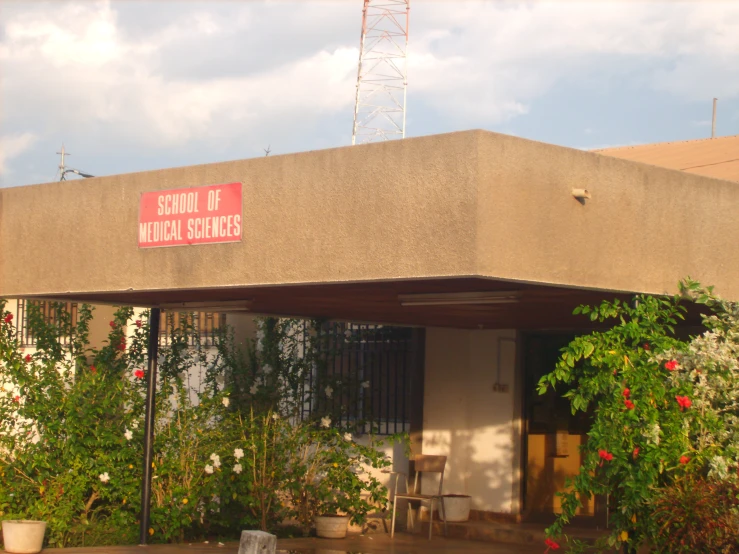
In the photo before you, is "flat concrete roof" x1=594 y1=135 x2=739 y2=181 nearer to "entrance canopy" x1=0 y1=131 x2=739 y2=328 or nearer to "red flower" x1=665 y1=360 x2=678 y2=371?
"entrance canopy" x1=0 y1=131 x2=739 y2=328

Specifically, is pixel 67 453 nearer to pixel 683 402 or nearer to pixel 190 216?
pixel 190 216

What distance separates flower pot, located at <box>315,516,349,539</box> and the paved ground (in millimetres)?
89

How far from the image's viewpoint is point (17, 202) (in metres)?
9.83

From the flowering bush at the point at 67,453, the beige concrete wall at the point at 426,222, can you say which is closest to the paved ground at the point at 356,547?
the flowering bush at the point at 67,453

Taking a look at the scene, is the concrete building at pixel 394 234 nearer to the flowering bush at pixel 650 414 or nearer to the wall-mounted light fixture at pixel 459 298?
the wall-mounted light fixture at pixel 459 298

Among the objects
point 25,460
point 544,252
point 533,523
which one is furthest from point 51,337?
point 544,252

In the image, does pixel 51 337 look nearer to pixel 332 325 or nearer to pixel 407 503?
pixel 332 325

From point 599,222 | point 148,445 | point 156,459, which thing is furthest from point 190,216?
point 156,459

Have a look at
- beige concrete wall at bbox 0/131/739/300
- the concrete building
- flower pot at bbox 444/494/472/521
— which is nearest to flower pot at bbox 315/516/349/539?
flower pot at bbox 444/494/472/521

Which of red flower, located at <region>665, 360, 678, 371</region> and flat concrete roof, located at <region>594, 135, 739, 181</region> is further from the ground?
flat concrete roof, located at <region>594, 135, 739, 181</region>

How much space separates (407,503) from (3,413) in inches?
193

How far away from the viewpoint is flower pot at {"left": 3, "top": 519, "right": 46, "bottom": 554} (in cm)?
1022

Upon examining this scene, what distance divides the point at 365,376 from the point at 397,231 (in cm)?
669

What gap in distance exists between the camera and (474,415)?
492 inches
